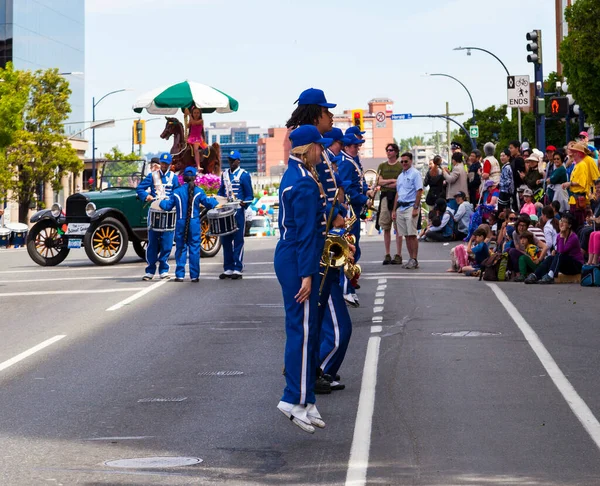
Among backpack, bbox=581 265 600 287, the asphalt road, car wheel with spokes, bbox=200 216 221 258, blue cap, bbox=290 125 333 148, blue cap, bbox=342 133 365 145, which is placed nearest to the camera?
the asphalt road

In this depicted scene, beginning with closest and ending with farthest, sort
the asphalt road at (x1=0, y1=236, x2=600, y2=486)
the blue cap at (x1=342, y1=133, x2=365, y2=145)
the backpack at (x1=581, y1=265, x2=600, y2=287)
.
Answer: the asphalt road at (x1=0, y1=236, x2=600, y2=486)
the blue cap at (x1=342, y1=133, x2=365, y2=145)
the backpack at (x1=581, y1=265, x2=600, y2=287)

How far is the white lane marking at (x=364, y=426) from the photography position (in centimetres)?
715

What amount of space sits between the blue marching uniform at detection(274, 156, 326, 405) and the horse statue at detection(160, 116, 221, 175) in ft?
54.3

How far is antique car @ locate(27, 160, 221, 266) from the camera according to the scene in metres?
24.5

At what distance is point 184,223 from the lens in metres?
20.0

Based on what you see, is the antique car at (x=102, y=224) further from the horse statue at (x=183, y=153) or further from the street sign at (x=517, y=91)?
the street sign at (x=517, y=91)

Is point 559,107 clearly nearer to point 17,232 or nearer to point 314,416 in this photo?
point 17,232

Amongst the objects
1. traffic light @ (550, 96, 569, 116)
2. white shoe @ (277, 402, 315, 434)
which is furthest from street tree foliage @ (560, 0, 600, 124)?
white shoe @ (277, 402, 315, 434)

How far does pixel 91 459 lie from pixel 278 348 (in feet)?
16.0

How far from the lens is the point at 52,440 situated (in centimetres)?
824

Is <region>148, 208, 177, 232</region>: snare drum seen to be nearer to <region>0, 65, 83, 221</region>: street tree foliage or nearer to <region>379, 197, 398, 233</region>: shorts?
<region>379, 197, 398, 233</region>: shorts

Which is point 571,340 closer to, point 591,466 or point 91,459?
point 591,466

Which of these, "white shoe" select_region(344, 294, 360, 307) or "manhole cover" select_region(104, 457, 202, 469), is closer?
"manhole cover" select_region(104, 457, 202, 469)

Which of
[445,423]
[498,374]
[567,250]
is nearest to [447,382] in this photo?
[498,374]
